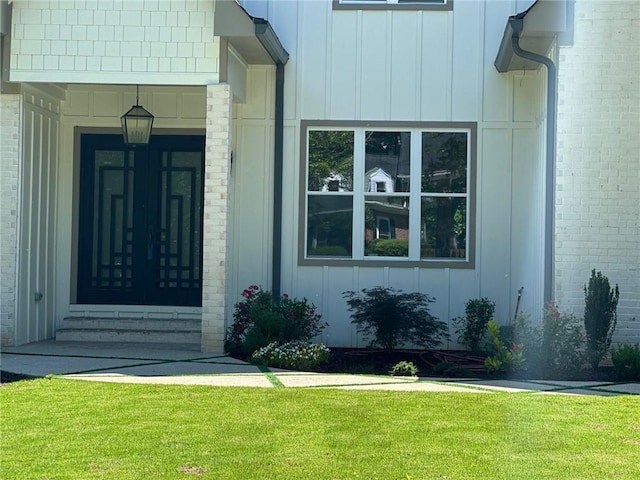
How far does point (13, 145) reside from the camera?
11555 millimetres

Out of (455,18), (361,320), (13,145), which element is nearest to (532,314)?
(361,320)

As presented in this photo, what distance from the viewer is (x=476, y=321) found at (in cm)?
1225

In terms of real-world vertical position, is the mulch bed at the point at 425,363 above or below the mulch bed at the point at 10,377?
below

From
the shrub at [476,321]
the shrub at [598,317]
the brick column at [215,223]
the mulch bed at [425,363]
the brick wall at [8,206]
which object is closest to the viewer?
the mulch bed at [425,363]

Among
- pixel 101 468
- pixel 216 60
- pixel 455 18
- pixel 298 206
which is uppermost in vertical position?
pixel 455 18

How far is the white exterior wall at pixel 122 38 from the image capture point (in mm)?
11016

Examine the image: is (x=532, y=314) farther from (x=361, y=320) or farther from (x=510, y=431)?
(x=510, y=431)

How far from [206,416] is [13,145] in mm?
5715

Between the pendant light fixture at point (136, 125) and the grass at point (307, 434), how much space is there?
15.2ft

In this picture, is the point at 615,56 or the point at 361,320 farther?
the point at 361,320

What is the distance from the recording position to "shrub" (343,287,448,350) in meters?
11.7

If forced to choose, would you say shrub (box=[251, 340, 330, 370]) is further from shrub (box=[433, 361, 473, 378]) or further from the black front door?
the black front door

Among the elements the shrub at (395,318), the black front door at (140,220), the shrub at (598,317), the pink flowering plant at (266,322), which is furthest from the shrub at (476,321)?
the black front door at (140,220)

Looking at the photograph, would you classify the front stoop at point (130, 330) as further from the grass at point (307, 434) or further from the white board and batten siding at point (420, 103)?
the grass at point (307, 434)
